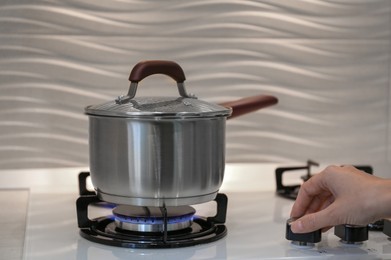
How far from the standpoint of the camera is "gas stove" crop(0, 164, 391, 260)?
89 cm

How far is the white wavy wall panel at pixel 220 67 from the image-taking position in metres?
1.39

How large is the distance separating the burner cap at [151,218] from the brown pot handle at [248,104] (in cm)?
29

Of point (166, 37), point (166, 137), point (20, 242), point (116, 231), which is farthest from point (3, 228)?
point (166, 37)

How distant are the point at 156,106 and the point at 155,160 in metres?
0.08

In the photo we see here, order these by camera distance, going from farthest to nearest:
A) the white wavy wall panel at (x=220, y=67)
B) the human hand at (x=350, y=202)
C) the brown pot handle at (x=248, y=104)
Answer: the white wavy wall panel at (x=220, y=67)
the brown pot handle at (x=248, y=104)
the human hand at (x=350, y=202)

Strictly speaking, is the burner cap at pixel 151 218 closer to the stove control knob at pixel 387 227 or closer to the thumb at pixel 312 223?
the thumb at pixel 312 223

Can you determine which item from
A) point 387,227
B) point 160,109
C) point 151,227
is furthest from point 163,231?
point 387,227

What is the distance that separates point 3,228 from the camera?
3.49 ft

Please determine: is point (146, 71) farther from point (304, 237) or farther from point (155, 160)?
point (304, 237)

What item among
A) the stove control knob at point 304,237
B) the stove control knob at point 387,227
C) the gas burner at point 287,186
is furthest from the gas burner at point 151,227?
the gas burner at point 287,186

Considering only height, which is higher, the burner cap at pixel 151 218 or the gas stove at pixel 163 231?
the burner cap at pixel 151 218

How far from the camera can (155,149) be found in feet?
3.02

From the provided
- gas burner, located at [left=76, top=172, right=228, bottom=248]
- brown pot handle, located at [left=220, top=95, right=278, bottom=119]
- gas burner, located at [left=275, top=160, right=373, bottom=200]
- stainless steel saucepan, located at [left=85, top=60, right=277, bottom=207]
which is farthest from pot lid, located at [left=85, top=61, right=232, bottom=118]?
gas burner, located at [left=275, top=160, right=373, bottom=200]

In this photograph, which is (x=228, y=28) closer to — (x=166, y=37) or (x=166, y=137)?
(x=166, y=37)
